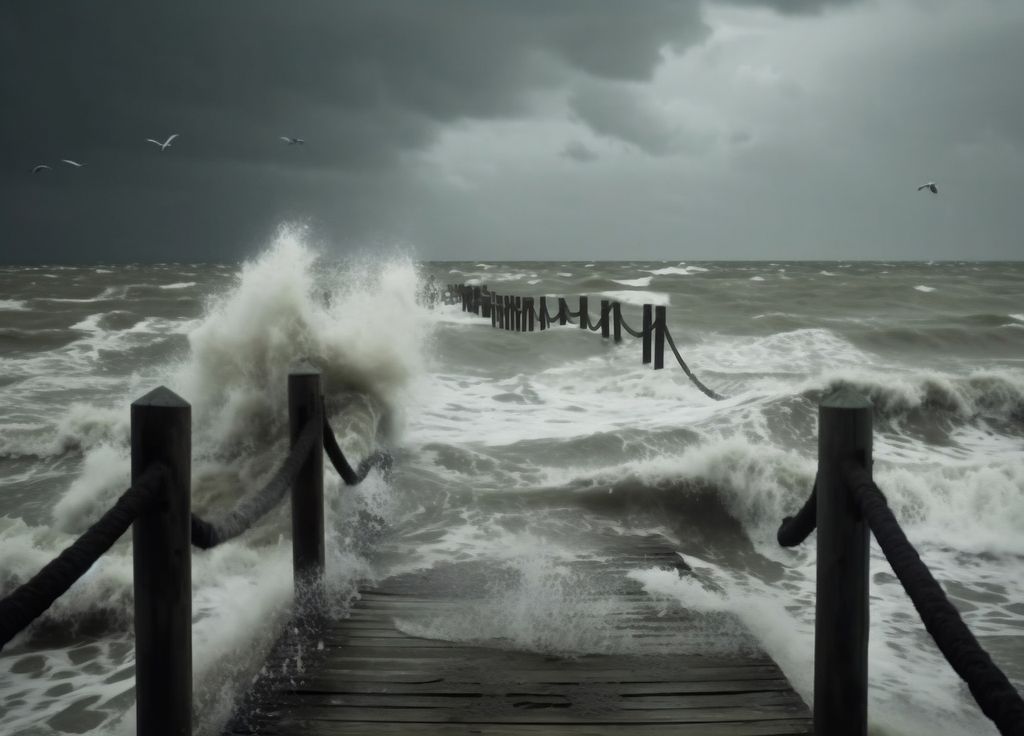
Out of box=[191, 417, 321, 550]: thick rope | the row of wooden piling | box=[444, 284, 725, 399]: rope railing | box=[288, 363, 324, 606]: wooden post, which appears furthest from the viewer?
the row of wooden piling

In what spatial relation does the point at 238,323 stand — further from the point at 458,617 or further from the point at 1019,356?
the point at 1019,356

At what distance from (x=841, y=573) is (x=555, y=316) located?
2109cm

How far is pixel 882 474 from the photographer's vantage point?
750 centimetres

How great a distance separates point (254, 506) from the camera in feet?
8.56

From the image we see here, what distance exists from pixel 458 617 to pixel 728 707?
137 cm

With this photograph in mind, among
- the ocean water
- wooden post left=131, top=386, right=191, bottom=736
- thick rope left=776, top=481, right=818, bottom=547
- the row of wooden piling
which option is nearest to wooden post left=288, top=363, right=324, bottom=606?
the ocean water

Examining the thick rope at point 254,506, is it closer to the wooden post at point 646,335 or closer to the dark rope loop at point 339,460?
the dark rope loop at point 339,460

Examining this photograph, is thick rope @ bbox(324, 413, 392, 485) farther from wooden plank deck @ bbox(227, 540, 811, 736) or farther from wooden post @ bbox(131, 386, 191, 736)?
wooden post @ bbox(131, 386, 191, 736)

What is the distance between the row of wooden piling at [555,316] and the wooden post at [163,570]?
44.4 feet

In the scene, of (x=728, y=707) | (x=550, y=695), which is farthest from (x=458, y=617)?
(x=728, y=707)

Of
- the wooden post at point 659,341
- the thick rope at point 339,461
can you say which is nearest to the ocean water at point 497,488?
the wooden post at point 659,341

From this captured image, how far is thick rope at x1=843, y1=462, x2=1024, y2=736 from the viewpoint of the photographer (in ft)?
4.22

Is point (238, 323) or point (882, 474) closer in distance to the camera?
point (882, 474)

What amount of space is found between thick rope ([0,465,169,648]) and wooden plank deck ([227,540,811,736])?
3.53 feet
